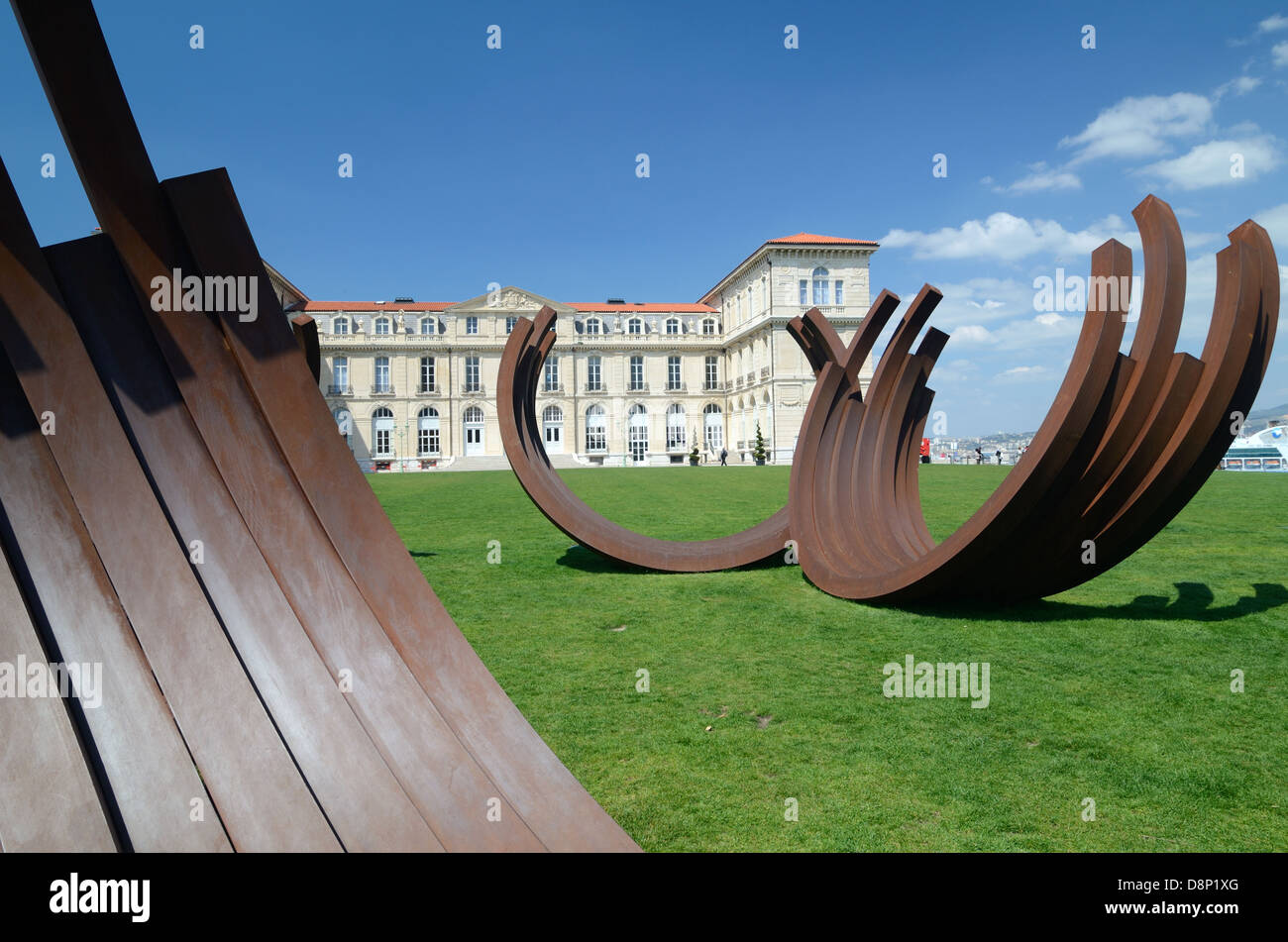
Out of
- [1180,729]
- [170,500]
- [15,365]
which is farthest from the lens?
[1180,729]

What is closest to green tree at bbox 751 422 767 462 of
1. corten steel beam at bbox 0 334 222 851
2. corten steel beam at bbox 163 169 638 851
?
corten steel beam at bbox 163 169 638 851

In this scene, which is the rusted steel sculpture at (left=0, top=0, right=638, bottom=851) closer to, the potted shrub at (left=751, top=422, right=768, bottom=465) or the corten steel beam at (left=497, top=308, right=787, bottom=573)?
Answer: the corten steel beam at (left=497, top=308, right=787, bottom=573)

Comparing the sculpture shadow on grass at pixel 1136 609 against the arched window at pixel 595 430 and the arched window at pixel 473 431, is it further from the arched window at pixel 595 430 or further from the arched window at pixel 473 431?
the arched window at pixel 473 431

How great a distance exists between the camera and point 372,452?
189 ft

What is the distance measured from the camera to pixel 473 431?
5856 cm

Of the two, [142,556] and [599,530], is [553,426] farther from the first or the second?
[142,556]

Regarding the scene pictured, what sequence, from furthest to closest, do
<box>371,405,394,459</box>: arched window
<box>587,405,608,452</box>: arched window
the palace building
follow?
<box>587,405,608,452</box>: arched window → <box>371,405,394,459</box>: arched window → the palace building

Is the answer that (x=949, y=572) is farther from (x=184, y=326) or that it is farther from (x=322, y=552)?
(x=184, y=326)

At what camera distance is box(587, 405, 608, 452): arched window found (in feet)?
196

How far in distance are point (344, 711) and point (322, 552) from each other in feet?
2.32

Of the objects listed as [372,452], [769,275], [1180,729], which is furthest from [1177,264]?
[372,452]

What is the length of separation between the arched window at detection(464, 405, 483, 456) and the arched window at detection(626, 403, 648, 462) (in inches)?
453

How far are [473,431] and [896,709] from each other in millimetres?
56325

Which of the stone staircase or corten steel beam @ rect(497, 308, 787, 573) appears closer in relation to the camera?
corten steel beam @ rect(497, 308, 787, 573)
